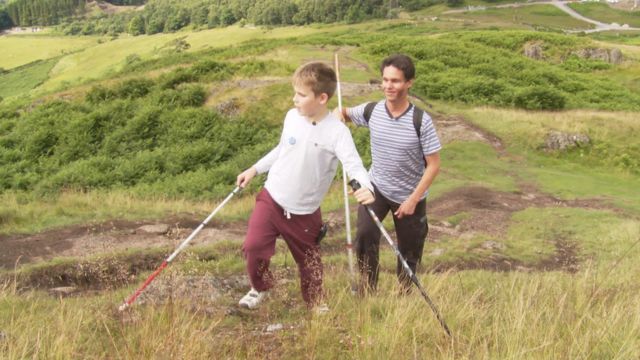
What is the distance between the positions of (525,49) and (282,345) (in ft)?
144

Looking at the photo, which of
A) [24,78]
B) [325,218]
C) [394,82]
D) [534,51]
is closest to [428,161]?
[394,82]

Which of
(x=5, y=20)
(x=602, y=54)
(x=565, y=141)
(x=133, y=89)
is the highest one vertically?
(x=5, y=20)

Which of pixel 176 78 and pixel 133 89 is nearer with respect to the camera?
pixel 133 89

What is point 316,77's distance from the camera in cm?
488

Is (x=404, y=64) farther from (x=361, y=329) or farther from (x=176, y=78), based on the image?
(x=176, y=78)

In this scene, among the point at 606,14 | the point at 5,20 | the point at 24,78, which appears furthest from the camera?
the point at 5,20

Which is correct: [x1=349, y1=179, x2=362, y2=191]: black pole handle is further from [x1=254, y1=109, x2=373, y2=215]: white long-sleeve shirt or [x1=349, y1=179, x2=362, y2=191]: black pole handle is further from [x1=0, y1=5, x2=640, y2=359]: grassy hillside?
[x1=0, y1=5, x2=640, y2=359]: grassy hillside

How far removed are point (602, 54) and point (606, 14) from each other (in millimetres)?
80754

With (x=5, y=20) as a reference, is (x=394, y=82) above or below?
above

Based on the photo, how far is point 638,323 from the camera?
4211 millimetres

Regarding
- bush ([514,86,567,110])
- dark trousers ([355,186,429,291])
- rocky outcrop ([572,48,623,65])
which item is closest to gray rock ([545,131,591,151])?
bush ([514,86,567,110])

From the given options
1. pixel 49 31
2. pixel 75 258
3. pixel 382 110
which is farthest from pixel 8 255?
pixel 49 31

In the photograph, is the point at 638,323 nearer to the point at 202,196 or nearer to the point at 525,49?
the point at 202,196

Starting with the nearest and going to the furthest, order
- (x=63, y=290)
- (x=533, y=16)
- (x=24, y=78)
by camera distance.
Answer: (x=63, y=290) → (x=24, y=78) → (x=533, y=16)
